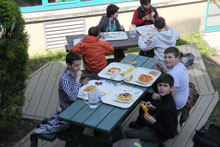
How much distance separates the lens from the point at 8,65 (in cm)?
375

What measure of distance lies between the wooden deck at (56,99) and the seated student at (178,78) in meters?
0.64

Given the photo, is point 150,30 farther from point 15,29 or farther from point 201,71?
point 15,29

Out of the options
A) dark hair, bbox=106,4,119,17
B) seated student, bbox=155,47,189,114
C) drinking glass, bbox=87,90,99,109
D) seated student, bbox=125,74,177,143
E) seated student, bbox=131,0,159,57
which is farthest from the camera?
seated student, bbox=131,0,159,57

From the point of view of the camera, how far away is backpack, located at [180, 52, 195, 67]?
6.02 meters

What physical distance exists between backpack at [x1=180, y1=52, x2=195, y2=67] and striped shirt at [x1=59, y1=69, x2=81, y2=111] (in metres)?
2.85

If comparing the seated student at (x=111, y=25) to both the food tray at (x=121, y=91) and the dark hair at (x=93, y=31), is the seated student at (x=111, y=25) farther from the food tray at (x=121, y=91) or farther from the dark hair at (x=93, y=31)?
the food tray at (x=121, y=91)

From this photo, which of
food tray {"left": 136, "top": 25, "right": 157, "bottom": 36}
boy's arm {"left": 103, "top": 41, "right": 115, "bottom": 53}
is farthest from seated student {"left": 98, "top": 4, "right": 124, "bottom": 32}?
boy's arm {"left": 103, "top": 41, "right": 115, "bottom": 53}

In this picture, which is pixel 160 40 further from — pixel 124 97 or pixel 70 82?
pixel 70 82

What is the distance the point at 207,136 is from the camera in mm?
4090

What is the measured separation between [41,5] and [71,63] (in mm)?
3533

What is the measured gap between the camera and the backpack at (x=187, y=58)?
19.7 ft

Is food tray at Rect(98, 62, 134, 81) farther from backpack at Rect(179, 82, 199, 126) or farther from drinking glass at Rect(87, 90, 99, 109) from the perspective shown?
backpack at Rect(179, 82, 199, 126)

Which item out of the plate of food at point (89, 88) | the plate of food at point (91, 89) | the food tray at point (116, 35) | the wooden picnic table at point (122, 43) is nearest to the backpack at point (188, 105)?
the plate of food at point (91, 89)

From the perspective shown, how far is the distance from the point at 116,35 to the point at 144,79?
5.60ft
